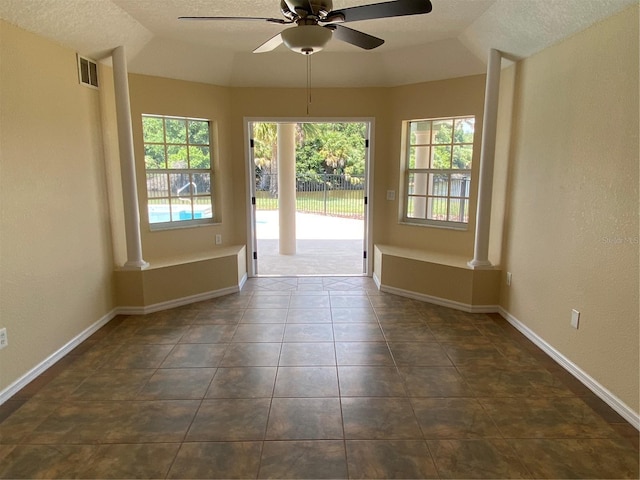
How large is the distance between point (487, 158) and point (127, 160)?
3.33 meters

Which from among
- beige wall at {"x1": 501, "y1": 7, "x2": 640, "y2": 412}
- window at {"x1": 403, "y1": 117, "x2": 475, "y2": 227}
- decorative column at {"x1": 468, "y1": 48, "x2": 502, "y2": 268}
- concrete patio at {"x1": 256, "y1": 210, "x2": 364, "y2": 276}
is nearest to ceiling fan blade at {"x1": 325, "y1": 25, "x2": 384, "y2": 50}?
beige wall at {"x1": 501, "y1": 7, "x2": 640, "y2": 412}

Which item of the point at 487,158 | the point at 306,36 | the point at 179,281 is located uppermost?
the point at 306,36

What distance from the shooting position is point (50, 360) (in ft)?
9.23

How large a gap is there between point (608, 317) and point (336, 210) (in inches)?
357

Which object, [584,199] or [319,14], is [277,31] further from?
[584,199]

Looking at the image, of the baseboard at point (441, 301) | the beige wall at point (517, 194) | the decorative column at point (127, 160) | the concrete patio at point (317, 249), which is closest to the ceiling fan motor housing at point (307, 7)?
the beige wall at point (517, 194)

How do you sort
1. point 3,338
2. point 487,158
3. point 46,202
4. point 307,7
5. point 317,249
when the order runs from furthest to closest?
1. point 317,249
2. point 487,158
3. point 46,202
4. point 3,338
5. point 307,7

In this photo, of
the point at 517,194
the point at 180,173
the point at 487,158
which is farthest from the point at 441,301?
the point at 180,173

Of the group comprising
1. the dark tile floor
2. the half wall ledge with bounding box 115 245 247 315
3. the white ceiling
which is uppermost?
the white ceiling

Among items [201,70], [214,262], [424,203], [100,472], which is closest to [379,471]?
[100,472]

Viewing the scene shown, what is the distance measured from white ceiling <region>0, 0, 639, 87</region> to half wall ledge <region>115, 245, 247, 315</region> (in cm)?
197

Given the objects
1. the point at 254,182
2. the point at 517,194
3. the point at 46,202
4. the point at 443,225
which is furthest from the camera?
the point at 254,182

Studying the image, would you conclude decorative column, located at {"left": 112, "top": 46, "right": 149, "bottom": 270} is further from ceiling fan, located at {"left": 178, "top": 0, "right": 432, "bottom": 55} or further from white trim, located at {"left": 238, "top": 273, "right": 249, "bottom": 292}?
ceiling fan, located at {"left": 178, "top": 0, "right": 432, "bottom": 55}

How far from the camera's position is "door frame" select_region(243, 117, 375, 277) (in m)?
4.78
